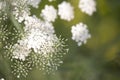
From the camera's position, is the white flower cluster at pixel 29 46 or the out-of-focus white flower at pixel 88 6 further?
the out-of-focus white flower at pixel 88 6

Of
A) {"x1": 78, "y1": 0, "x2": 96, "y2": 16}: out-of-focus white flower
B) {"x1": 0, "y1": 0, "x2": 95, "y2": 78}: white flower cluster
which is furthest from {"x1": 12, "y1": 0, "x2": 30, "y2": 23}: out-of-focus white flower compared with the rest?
{"x1": 78, "y1": 0, "x2": 96, "y2": 16}: out-of-focus white flower

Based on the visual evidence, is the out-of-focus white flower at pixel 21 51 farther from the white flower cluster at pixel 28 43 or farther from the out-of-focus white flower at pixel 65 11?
the out-of-focus white flower at pixel 65 11

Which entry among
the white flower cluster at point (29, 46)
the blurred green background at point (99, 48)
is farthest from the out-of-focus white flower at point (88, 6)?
the white flower cluster at point (29, 46)

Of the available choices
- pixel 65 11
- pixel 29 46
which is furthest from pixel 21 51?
pixel 65 11

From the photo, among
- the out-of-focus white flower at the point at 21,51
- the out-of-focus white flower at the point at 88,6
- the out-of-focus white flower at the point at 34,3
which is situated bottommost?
the out-of-focus white flower at the point at 21,51

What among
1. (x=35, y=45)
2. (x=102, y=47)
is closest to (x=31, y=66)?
(x=35, y=45)

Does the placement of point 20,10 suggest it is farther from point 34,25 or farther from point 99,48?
point 99,48
